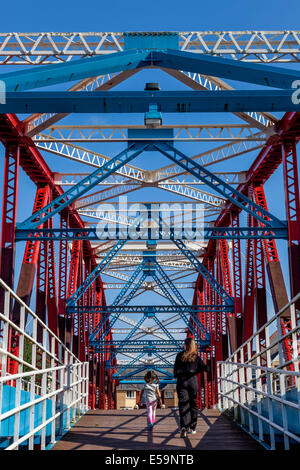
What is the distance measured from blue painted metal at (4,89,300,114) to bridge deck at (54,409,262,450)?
5.75m

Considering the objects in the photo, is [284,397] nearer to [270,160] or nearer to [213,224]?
[270,160]

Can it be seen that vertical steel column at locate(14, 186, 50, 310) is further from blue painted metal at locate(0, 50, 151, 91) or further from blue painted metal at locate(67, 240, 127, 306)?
blue painted metal at locate(0, 50, 151, 91)

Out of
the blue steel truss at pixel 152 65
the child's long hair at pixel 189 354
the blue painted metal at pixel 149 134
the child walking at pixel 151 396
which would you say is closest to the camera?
the child's long hair at pixel 189 354

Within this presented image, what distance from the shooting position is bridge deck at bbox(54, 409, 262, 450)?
8867mm

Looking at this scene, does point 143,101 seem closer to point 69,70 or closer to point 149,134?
point 69,70

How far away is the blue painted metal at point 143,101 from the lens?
11.0 metres

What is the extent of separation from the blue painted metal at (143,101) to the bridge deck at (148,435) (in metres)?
5.75

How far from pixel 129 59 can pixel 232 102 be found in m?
3.56

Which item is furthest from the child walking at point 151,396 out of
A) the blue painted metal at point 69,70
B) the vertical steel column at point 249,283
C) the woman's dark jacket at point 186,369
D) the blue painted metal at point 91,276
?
the blue painted metal at point 91,276

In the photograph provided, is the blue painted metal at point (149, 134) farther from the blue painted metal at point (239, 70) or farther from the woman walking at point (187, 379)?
the woman walking at point (187, 379)

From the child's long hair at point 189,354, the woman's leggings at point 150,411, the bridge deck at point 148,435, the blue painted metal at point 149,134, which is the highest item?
the blue painted metal at point 149,134

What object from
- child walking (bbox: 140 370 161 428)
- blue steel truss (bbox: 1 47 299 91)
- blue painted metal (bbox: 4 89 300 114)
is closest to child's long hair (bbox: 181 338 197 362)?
child walking (bbox: 140 370 161 428)

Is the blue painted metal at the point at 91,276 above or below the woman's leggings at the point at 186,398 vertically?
above

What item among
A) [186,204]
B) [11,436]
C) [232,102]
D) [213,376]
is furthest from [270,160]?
[213,376]
